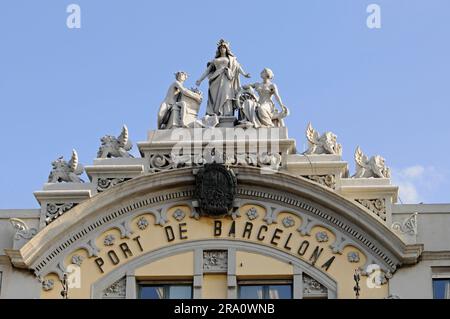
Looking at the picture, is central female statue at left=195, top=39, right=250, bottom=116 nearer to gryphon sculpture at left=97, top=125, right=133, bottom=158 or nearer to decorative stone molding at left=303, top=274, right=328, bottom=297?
gryphon sculpture at left=97, top=125, right=133, bottom=158

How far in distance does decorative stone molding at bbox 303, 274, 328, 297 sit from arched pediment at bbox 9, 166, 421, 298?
0.37m

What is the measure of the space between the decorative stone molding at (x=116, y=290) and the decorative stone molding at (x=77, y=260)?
0.87 m

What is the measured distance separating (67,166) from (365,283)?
24.5ft

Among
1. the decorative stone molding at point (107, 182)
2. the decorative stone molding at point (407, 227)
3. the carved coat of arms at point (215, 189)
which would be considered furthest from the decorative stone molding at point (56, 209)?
the decorative stone molding at point (407, 227)

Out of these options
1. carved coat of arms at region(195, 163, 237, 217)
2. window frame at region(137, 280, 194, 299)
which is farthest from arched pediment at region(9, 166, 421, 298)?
window frame at region(137, 280, 194, 299)

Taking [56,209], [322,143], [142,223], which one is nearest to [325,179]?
[322,143]

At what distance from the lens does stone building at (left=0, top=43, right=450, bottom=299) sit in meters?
47.5

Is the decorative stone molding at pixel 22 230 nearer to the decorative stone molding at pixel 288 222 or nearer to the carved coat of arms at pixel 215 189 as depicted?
the carved coat of arms at pixel 215 189

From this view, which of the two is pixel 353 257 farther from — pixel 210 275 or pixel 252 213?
pixel 210 275

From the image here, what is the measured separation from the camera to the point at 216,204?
48.1 m

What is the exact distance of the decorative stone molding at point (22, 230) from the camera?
158ft

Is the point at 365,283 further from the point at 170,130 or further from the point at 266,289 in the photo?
the point at 170,130

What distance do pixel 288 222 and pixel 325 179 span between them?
1.30 m
